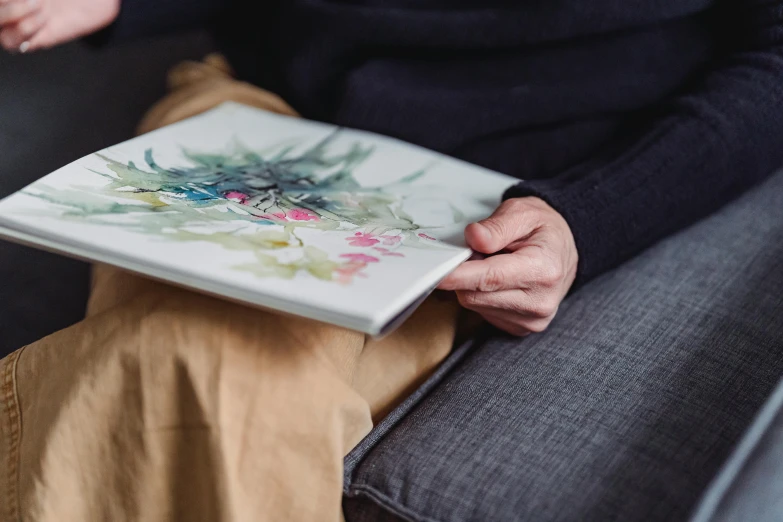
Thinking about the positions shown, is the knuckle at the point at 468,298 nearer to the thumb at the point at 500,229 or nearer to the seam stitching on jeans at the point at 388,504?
the thumb at the point at 500,229

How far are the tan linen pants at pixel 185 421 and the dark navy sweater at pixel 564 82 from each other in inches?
12.1

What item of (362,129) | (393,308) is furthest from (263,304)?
(362,129)

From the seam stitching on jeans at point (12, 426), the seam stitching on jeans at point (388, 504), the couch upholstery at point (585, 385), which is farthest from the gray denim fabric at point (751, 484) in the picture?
the seam stitching on jeans at point (12, 426)

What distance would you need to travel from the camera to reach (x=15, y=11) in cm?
64

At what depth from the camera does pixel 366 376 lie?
1.84 feet

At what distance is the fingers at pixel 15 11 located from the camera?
0.63 meters

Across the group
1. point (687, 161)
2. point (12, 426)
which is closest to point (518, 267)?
point (687, 161)

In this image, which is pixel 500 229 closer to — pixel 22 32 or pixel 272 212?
pixel 272 212

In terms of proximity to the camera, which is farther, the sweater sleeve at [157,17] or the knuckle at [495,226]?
the sweater sleeve at [157,17]

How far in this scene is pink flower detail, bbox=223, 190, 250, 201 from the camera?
542 mm

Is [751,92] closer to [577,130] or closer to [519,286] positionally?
[577,130]

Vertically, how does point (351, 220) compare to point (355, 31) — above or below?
below

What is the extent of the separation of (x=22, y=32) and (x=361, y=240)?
0.40 metres

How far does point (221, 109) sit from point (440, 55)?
225mm
